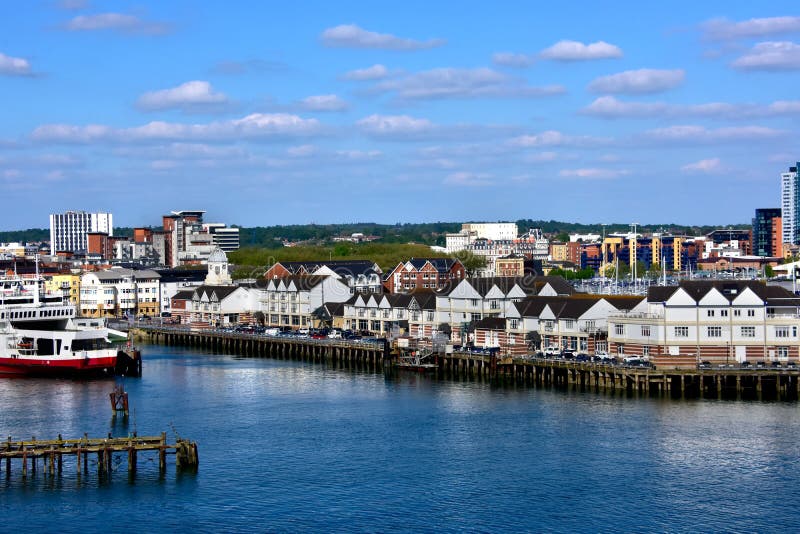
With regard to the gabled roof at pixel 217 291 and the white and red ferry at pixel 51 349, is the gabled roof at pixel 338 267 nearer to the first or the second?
the gabled roof at pixel 217 291

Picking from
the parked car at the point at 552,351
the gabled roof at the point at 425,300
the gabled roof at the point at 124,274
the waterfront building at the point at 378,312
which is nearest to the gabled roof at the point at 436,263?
the waterfront building at the point at 378,312

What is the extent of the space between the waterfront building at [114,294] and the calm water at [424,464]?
56.7 m

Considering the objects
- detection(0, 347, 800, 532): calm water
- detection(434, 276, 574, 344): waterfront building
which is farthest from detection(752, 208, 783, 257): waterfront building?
detection(0, 347, 800, 532): calm water

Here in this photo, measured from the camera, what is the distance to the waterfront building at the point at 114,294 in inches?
4355

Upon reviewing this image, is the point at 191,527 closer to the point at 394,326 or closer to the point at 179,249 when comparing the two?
the point at 394,326

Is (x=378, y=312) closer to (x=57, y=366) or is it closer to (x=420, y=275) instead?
(x=420, y=275)

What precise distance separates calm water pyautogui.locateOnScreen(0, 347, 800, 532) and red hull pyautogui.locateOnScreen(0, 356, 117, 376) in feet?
17.9

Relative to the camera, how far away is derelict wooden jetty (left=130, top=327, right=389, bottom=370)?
2785 inches

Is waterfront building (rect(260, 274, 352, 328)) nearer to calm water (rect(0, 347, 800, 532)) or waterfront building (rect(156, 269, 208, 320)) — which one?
waterfront building (rect(156, 269, 208, 320))

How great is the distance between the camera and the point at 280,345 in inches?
3123

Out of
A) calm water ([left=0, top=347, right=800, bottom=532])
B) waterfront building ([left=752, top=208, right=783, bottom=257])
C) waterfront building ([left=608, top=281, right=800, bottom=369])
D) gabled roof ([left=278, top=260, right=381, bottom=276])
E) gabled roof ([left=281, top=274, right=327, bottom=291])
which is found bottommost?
calm water ([left=0, top=347, right=800, bottom=532])

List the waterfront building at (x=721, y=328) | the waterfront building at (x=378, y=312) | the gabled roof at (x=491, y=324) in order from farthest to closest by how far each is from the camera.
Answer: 1. the waterfront building at (x=378, y=312)
2. the gabled roof at (x=491, y=324)
3. the waterfront building at (x=721, y=328)

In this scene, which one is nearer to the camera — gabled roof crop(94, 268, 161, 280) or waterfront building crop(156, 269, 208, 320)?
gabled roof crop(94, 268, 161, 280)

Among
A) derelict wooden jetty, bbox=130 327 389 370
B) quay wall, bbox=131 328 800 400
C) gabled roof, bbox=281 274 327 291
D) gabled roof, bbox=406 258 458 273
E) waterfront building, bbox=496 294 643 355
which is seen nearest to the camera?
quay wall, bbox=131 328 800 400
